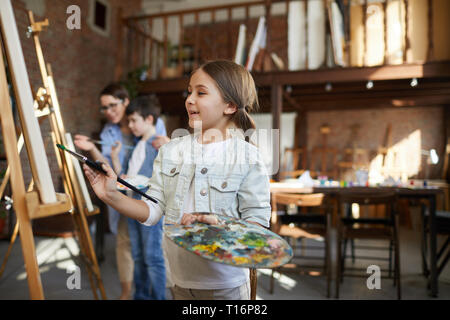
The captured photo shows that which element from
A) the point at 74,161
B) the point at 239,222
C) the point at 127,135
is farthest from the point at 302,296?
the point at 239,222

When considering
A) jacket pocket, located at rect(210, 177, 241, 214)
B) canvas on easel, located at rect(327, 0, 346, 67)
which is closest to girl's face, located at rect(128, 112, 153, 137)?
jacket pocket, located at rect(210, 177, 241, 214)

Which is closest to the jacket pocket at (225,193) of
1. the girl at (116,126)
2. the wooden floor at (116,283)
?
the girl at (116,126)

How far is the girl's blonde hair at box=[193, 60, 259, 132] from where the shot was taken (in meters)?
0.92

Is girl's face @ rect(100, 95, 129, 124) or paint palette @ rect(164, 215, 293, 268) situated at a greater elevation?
girl's face @ rect(100, 95, 129, 124)

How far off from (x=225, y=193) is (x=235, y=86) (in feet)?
0.95

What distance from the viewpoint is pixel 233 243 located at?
0.72 m

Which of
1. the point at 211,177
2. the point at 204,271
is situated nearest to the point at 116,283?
the point at 204,271

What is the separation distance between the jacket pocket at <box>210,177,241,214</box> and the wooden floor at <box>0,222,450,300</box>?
1981 mm

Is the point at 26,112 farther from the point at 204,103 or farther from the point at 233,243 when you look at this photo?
the point at 233,243

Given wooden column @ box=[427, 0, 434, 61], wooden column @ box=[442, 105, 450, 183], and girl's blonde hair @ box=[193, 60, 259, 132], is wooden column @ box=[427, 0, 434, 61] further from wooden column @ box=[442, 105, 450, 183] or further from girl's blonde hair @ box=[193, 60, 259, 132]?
girl's blonde hair @ box=[193, 60, 259, 132]

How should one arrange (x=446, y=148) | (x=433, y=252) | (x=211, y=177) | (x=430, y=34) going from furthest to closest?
1. (x=446, y=148)
2. (x=430, y=34)
3. (x=433, y=252)
4. (x=211, y=177)

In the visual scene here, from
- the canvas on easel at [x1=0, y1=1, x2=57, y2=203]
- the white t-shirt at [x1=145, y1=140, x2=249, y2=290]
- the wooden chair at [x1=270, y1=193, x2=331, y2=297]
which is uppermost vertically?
the canvas on easel at [x1=0, y1=1, x2=57, y2=203]

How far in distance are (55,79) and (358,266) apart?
128 inches

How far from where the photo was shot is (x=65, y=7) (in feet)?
3.83
